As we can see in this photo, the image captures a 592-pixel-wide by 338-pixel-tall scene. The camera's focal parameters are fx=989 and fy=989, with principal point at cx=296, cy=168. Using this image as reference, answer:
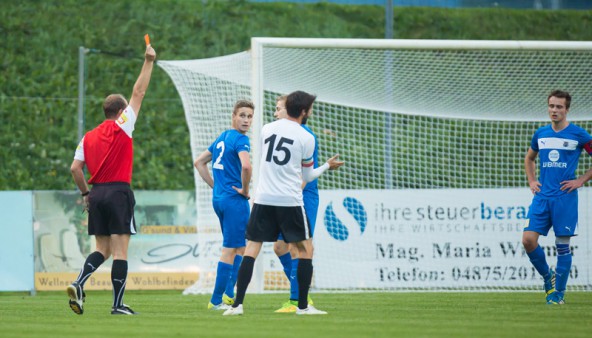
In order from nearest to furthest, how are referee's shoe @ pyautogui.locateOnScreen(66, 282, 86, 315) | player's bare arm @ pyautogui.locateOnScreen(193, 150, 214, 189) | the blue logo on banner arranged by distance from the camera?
referee's shoe @ pyautogui.locateOnScreen(66, 282, 86, 315)
player's bare arm @ pyautogui.locateOnScreen(193, 150, 214, 189)
the blue logo on banner

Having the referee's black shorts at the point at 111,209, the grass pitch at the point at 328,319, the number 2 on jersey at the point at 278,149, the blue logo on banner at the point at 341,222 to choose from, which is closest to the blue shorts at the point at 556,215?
the grass pitch at the point at 328,319

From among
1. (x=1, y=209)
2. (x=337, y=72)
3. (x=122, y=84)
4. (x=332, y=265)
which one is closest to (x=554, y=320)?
(x=332, y=265)

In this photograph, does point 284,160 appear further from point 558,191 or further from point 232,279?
point 558,191

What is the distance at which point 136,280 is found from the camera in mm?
16109

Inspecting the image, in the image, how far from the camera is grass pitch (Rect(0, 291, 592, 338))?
24.2 feet

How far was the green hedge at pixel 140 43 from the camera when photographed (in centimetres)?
2178

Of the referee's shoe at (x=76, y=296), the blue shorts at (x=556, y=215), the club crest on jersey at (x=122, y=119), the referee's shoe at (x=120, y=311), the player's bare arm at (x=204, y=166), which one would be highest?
the club crest on jersey at (x=122, y=119)

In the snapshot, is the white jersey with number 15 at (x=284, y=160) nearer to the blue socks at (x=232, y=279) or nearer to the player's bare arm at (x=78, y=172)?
the player's bare arm at (x=78, y=172)

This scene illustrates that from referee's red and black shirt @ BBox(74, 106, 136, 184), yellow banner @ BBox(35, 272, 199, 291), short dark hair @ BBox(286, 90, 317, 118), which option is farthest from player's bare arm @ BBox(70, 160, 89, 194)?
yellow banner @ BBox(35, 272, 199, 291)

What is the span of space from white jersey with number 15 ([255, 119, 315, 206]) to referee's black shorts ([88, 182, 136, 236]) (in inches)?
50.7

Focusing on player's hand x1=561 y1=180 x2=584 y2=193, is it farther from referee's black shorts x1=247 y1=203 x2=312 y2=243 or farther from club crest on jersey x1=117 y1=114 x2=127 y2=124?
club crest on jersey x1=117 y1=114 x2=127 y2=124

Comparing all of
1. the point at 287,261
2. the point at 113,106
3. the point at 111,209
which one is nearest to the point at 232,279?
the point at 287,261

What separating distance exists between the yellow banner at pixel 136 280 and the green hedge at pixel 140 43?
5.14 metres

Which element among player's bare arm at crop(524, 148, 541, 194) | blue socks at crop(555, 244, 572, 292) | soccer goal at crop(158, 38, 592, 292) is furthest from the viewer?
soccer goal at crop(158, 38, 592, 292)
